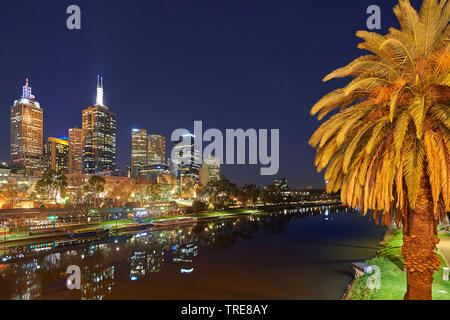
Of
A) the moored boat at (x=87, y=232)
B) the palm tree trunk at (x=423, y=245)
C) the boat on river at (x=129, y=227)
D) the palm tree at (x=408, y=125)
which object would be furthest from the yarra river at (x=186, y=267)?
the palm tree at (x=408, y=125)

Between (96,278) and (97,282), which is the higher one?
(97,282)

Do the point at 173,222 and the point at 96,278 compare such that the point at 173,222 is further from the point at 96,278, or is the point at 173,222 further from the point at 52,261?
the point at 96,278

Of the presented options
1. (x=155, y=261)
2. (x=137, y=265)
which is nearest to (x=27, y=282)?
(x=137, y=265)

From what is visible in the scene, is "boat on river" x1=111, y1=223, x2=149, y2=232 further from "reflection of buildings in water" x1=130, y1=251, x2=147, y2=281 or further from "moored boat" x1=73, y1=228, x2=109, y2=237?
"reflection of buildings in water" x1=130, y1=251, x2=147, y2=281

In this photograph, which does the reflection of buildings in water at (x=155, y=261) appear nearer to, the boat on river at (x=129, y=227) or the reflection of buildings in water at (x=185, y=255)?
the reflection of buildings in water at (x=185, y=255)

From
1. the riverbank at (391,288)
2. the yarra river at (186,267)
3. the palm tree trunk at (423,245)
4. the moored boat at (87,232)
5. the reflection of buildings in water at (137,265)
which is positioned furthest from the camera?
the moored boat at (87,232)

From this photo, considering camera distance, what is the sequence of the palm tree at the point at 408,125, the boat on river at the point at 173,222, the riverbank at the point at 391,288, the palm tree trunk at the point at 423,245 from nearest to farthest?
the palm tree at the point at 408,125 → the palm tree trunk at the point at 423,245 → the riverbank at the point at 391,288 → the boat on river at the point at 173,222
